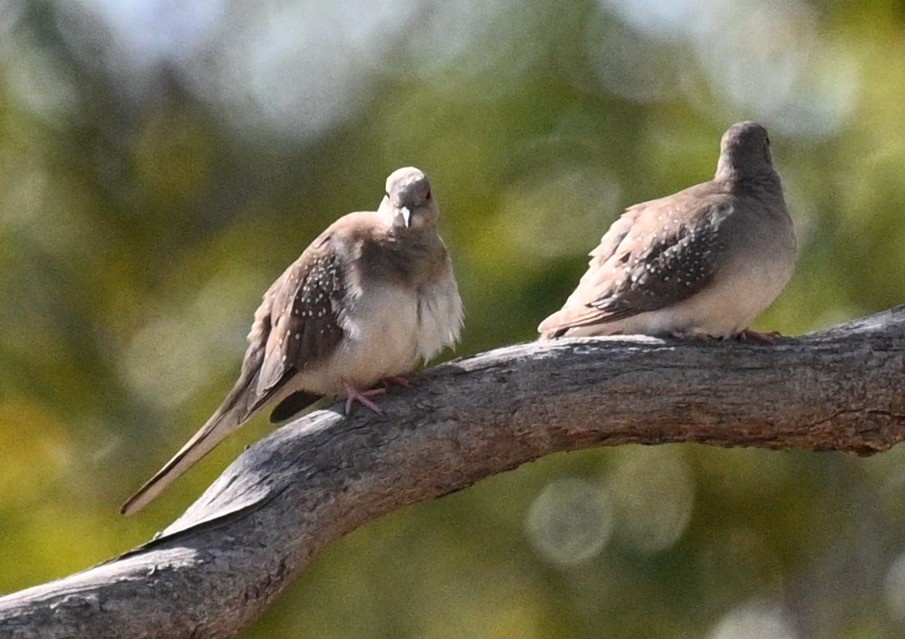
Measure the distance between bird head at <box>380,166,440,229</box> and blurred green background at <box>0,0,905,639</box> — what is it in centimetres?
163

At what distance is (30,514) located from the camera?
220 inches

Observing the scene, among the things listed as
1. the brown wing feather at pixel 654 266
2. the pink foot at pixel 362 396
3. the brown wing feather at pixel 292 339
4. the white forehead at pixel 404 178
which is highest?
the white forehead at pixel 404 178

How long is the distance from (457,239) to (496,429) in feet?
7.56

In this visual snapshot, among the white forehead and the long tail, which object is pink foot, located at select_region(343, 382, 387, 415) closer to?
the long tail

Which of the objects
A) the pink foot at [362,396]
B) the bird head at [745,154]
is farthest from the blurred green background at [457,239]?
the pink foot at [362,396]

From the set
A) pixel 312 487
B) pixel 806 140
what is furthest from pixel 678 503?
pixel 312 487

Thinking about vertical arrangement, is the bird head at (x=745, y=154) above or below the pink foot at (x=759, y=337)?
above

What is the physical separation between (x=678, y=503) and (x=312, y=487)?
2.87 m

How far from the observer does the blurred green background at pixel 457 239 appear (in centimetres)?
570

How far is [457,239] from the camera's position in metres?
5.86

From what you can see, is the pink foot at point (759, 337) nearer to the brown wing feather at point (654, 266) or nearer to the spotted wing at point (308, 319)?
the brown wing feather at point (654, 266)

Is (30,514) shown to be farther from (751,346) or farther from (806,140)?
(806,140)

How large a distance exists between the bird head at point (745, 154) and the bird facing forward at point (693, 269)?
6 cm

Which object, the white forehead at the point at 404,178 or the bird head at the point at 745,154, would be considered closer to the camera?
the white forehead at the point at 404,178
